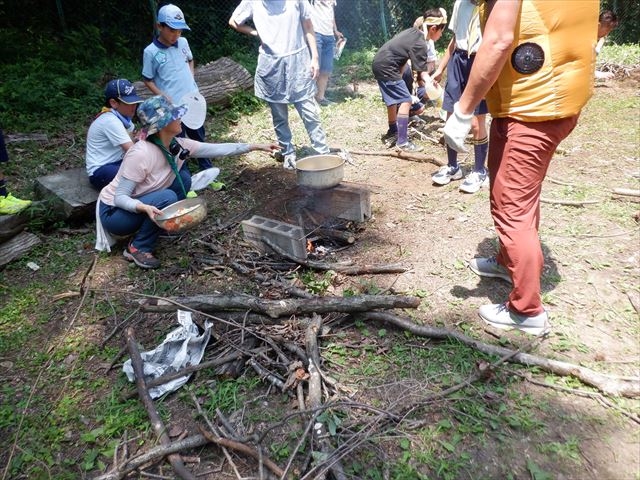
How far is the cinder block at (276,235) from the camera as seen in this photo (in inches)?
141

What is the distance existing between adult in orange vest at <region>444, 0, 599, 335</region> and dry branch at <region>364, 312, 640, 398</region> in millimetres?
261

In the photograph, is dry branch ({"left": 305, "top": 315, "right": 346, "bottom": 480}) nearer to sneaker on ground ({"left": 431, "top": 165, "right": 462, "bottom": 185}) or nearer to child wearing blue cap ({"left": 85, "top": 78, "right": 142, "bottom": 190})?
sneaker on ground ({"left": 431, "top": 165, "right": 462, "bottom": 185})

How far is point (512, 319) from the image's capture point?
275 centimetres

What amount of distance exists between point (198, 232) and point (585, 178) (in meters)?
3.83

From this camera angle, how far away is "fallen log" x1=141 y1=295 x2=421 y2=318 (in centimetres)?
292

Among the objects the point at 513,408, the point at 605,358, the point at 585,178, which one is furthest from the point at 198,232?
the point at 585,178

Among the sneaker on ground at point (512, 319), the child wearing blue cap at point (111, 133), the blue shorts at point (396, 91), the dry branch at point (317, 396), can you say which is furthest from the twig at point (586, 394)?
the blue shorts at point (396, 91)

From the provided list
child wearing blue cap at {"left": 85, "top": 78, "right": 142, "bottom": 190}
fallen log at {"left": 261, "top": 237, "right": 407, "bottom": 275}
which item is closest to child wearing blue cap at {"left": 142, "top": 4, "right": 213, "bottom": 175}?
child wearing blue cap at {"left": 85, "top": 78, "right": 142, "bottom": 190}

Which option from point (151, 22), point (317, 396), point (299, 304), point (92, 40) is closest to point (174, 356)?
point (299, 304)

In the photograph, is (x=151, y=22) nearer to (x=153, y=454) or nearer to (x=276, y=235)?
(x=276, y=235)

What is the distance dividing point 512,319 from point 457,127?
3.89 ft

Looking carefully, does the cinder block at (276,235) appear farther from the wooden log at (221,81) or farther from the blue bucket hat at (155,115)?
the wooden log at (221,81)

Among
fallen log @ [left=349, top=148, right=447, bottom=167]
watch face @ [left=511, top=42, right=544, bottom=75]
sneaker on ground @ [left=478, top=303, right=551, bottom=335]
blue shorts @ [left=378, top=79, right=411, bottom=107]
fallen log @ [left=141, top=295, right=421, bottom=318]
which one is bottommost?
sneaker on ground @ [left=478, top=303, right=551, bottom=335]

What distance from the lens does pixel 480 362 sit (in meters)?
2.49
